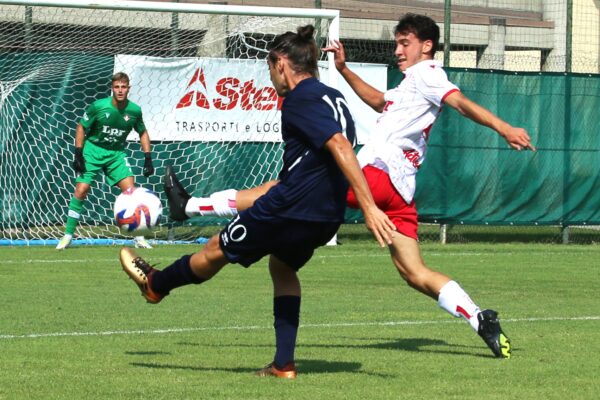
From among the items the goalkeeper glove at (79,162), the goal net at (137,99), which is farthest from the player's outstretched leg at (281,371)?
the goal net at (137,99)

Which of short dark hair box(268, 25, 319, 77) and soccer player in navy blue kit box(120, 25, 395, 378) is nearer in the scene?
soccer player in navy blue kit box(120, 25, 395, 378)

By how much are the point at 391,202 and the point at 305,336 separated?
1406 mm

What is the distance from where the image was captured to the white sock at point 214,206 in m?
7.35

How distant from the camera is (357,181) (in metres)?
6.66

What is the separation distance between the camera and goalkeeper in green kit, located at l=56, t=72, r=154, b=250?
16.5m

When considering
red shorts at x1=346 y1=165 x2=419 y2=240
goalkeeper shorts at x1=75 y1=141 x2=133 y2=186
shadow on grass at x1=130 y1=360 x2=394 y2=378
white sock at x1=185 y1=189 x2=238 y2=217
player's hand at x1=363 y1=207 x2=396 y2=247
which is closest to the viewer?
player's hand at x1=363 y1=207 x2=396 y2=247

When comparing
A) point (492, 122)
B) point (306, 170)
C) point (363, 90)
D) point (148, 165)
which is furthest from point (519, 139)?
point (148, 165)

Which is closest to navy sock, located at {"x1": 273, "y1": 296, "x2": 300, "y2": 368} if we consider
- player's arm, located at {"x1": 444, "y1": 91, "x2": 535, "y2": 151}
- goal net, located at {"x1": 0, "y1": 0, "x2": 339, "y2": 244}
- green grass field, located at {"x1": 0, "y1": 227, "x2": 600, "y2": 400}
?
green grass field, located at {"x1": 0, "y1": 227, "x2": 600, "y2": 400}

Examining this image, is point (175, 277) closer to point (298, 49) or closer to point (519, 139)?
point (298, 49)

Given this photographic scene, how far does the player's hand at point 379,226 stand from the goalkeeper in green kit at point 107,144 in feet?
33.3

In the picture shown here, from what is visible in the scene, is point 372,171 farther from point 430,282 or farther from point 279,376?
point 279,376

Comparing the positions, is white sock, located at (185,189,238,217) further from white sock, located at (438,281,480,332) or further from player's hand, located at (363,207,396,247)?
white sock, located at (438,281,480,332)

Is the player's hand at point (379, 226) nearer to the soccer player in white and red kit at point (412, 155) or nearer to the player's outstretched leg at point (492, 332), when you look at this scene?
the soccer player in white and red kit at point (412, 155)

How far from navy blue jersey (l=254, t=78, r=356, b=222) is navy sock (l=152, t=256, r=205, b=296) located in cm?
59
